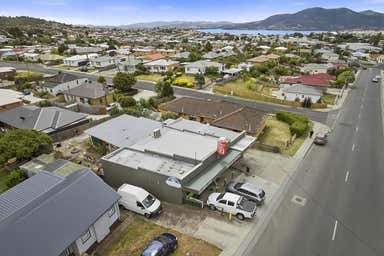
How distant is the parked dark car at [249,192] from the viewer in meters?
20.6

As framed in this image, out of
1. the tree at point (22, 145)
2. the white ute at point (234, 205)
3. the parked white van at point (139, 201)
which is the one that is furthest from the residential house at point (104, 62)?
the white ute at point (234, 205)

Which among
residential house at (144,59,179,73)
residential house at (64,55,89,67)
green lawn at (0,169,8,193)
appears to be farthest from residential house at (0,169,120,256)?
residential house at (64,55,89,67)

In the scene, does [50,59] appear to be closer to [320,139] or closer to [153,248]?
[320,139]

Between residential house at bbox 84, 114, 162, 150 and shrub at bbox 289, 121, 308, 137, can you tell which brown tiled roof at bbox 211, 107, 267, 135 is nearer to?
shrub at bbox 289, 121, 308, 137

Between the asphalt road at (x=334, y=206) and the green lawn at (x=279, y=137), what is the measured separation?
216 centimetres

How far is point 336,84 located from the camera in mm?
61281

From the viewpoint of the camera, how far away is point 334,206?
2025 cm

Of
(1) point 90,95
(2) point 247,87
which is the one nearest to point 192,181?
(1) point 90,95

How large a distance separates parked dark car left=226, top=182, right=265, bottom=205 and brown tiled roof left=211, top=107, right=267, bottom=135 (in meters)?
10.7

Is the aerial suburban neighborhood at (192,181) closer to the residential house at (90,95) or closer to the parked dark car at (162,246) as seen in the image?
the parked dark car at (162,246)

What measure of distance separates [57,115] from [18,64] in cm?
7859

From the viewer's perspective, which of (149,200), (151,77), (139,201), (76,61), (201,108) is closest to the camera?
(139,201)

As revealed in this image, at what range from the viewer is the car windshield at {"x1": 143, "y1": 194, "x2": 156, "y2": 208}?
19.2 metres

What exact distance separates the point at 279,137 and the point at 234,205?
18.6m
